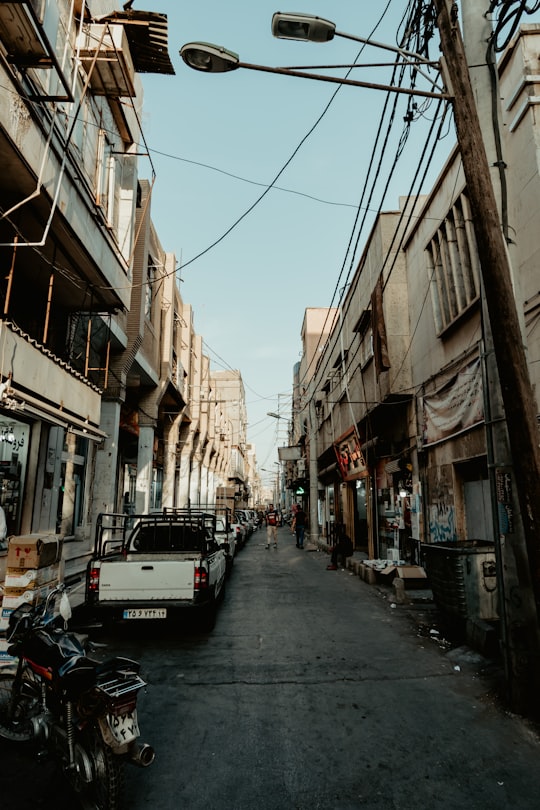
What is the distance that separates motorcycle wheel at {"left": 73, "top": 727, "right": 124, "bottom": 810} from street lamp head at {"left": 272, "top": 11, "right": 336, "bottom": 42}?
7016 millimetres

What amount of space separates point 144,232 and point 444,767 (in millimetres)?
18709

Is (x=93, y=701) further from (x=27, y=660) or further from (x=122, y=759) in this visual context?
(x=27, y=660)

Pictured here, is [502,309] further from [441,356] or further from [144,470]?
[144,470]

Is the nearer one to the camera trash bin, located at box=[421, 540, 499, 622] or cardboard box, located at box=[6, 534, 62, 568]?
cardboard box, located at box=[6, 534, 62, 568]

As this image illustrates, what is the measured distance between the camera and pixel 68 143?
360 inches

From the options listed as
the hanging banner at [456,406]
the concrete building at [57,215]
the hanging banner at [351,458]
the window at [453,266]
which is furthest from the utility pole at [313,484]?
the window at [453,266]

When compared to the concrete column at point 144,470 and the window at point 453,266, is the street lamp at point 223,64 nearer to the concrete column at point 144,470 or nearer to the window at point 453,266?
the window at point 453,266

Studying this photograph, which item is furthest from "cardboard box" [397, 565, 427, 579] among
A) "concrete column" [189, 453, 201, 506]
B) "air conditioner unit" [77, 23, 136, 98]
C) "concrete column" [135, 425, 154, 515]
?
"concrete column" [189, 453, 201, 506]

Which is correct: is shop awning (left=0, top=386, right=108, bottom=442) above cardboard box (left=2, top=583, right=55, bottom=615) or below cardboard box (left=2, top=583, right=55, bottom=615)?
above

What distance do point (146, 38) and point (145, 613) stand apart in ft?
48.3

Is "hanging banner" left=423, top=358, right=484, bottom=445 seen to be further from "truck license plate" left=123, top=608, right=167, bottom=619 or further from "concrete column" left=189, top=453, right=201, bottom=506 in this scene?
"concrete column" left=189, top=453, right=201, bottom=506

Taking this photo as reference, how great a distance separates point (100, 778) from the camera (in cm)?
303

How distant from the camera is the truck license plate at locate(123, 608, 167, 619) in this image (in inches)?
281

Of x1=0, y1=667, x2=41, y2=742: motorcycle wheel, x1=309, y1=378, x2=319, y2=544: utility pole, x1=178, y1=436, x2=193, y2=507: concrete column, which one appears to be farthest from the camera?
x1=178, y1=436, x2=193, y2=507: concrete column
